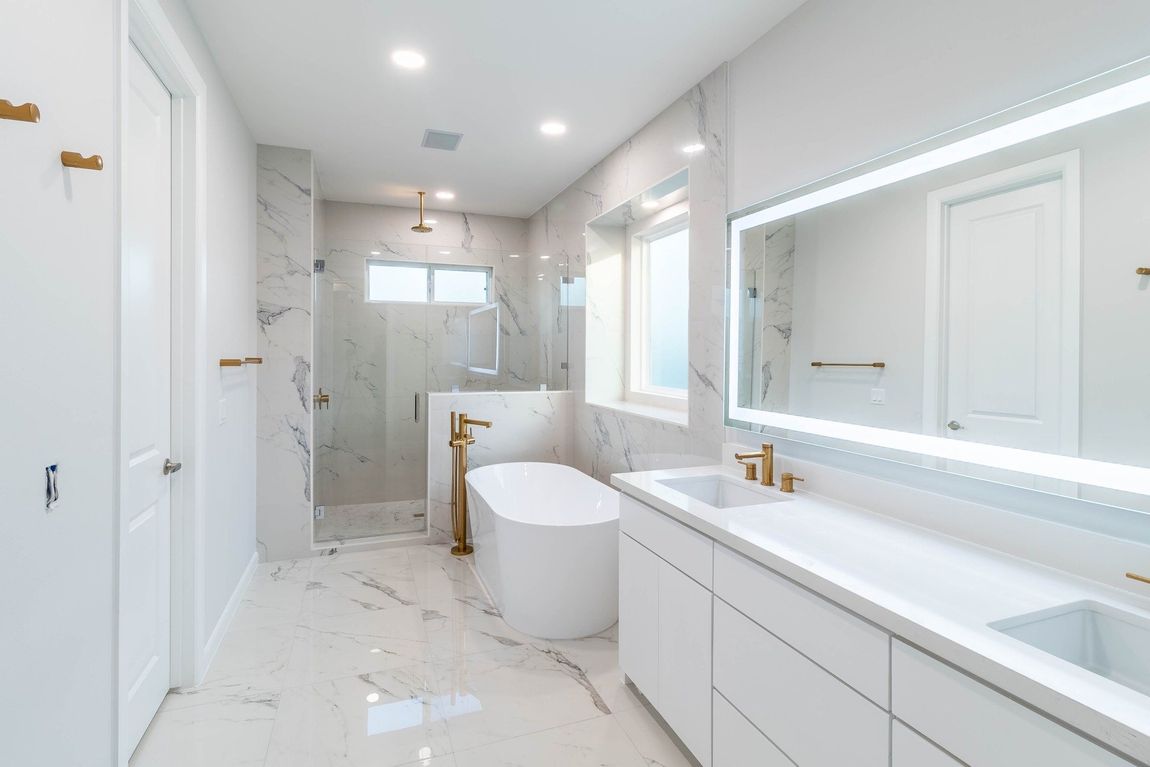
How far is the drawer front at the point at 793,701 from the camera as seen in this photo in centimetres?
106

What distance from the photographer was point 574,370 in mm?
3912

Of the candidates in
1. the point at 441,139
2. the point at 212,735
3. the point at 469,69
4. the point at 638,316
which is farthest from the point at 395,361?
the point at 212,735

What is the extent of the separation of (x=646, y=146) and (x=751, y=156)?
2.98 feet

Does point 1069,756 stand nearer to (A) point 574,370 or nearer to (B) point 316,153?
(A) point 574,370

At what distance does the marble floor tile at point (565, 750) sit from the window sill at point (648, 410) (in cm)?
133

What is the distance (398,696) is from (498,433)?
1.96 m

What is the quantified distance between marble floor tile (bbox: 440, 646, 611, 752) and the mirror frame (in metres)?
1.27

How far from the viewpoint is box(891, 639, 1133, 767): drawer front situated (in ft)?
2.46

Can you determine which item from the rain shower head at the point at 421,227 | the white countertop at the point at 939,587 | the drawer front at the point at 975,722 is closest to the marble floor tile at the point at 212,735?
the white countertop at the point at 939,587

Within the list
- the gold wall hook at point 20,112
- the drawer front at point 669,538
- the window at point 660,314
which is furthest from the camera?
the window at point 660,314

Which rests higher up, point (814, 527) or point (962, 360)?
point (962, 360)

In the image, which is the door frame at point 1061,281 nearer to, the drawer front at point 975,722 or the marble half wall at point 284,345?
the drawer front at point 975,722

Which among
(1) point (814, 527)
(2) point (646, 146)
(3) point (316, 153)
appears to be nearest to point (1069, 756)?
(1) point (814, 527)

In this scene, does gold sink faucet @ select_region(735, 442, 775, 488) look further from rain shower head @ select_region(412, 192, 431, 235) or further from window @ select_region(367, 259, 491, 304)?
rain shower head @ select_region(412, 192, 431, 235)
